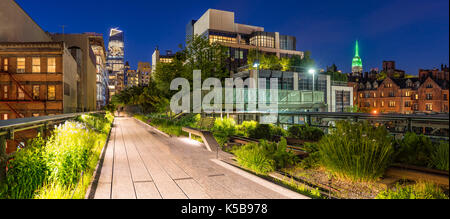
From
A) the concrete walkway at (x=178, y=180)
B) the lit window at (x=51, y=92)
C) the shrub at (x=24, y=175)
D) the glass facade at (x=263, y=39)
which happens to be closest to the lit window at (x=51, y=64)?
the lit window at (x=51, y=92)

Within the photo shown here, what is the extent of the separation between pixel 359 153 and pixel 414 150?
1.03 meters

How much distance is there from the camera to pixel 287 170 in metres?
5.15

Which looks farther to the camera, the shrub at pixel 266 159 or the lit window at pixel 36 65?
the lit window at pixel 36 65

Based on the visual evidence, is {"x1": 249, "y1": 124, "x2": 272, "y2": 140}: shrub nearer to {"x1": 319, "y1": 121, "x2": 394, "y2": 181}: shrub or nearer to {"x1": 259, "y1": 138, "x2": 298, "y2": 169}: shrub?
{"x1": 259, "y1": 138, "x2": 298, "y2": 169}: shrub

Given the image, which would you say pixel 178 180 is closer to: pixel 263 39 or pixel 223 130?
pixel 223 130

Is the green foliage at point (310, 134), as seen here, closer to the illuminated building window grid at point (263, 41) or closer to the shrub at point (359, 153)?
the shrub at point (359, 153)

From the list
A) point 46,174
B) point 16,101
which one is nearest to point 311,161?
point 46,174

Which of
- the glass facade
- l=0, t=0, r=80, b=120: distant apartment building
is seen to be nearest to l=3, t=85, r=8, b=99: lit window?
l=0, t=0, r=80, b=120: distant apartment building

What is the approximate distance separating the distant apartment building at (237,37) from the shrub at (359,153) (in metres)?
50.1

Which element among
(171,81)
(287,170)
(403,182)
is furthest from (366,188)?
(171,81)

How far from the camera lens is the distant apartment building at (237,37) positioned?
183 ft

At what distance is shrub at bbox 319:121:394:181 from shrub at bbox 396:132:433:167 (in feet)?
1.02
